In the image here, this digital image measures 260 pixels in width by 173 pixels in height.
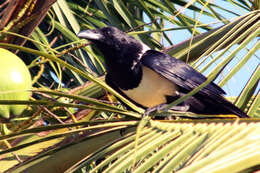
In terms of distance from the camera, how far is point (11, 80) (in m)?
1.29

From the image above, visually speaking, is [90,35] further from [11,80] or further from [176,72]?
[11,80]

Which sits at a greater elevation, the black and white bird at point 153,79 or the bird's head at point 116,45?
the bird's head at point 116,45

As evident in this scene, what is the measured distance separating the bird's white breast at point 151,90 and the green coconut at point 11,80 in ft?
4.85

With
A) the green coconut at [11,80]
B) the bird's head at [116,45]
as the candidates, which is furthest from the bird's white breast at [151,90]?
the green coconut at [11,80]

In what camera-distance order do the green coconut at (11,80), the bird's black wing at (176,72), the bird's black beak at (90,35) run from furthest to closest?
the bird's black wing at (176,72)
the bird's black beak at (90,35)
the green coconut at (11,80)

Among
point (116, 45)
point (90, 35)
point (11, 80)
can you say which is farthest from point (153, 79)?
point (11, 80)

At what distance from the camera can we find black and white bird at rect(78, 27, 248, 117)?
2793 millimetres

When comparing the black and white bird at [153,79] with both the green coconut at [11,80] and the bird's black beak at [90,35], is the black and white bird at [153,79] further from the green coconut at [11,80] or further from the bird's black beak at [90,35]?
the green coconut at [11,80]

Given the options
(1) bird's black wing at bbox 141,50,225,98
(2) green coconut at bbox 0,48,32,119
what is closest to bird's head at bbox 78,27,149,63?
(1) bird's black wing at bbox 141,50,225,98

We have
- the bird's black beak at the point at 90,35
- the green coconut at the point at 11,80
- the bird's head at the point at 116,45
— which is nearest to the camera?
the green coconut at the point at 11,80

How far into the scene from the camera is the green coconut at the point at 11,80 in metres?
1.28

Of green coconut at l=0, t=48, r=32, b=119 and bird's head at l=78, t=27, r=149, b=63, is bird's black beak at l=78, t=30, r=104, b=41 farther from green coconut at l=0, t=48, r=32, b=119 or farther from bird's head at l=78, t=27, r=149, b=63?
green coconut at l=0, t=48, r=32, b=119

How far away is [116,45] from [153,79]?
37cm

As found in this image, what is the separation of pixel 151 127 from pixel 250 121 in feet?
1.03
